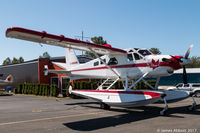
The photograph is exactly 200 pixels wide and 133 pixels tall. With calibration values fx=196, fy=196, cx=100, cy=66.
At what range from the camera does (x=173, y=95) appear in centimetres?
1044

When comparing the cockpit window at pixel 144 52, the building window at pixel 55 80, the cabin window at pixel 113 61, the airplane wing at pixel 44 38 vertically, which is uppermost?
the airplane wing at pixel 44 38

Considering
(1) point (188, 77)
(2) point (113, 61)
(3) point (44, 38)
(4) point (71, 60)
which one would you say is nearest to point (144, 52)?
(2) point (113, 61)

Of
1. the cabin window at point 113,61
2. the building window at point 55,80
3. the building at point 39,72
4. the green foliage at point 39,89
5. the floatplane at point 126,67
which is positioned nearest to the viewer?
the floatplane at point 126,67

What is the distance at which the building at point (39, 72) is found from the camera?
1032 inches

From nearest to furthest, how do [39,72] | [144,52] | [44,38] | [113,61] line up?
[44,38] → [144,52] → [113,61] → [39,72]

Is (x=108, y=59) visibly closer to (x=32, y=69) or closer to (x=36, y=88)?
(x=36, y=88)

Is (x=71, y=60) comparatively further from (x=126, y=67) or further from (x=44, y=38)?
(x=44, y=38)

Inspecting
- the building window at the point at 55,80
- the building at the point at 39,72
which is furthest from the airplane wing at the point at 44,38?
the building window at the point at 55,80

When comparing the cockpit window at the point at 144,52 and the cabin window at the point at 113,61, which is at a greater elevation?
the cockpit window at the point at 144,52

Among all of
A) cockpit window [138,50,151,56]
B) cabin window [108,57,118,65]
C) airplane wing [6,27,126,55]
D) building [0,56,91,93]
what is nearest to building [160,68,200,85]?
building [0,56,91,93]

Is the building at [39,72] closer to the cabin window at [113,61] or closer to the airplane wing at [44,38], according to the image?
the cabin window at [113,61]

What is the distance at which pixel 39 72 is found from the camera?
88.7ft

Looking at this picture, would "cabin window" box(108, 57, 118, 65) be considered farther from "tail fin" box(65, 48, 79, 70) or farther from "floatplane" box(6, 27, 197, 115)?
"tail fin" box(65, 48, 79, 70)

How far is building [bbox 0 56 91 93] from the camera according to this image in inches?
1032
